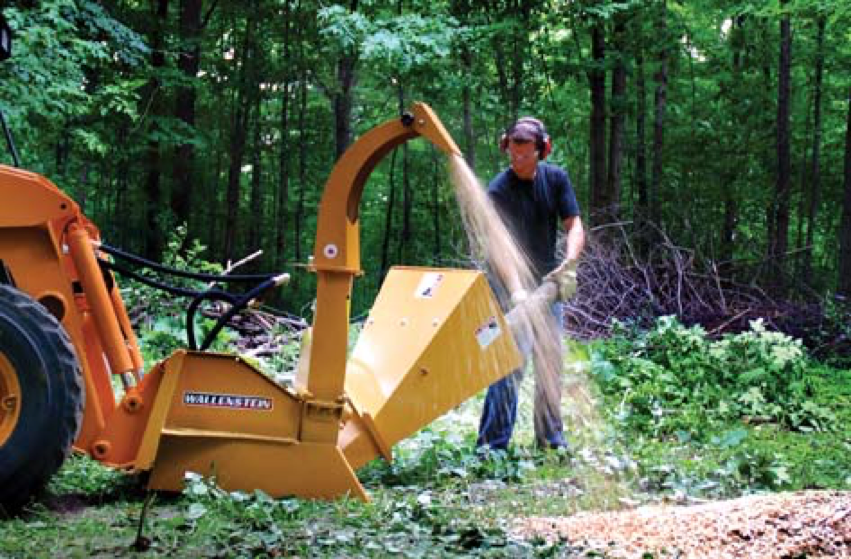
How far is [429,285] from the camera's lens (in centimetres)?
480

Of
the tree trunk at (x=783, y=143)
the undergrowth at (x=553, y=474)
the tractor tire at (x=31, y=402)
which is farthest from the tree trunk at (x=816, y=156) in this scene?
the tractor tire at (x=31, y=402)

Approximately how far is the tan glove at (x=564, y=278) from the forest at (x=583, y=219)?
69 cm

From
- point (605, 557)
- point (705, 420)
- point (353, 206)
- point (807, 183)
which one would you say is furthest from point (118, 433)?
point (807, 183)

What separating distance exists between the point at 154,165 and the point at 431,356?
13330mm

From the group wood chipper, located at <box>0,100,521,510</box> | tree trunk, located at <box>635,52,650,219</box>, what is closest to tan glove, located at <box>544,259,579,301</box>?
wood chipper, located at <box>0,100,521,510</box>

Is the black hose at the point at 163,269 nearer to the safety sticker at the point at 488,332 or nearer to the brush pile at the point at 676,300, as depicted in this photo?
the safety sticker at the point at 488,332

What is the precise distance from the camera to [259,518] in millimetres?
3484

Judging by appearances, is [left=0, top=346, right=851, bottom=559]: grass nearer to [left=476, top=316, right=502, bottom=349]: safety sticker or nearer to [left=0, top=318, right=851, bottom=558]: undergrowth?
[left=0, top=318, right=851, bottom=558]: undergrowth

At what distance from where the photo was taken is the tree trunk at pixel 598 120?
43.5 ft

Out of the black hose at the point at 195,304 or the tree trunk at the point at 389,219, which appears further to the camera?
the tree trunk at the point at 389,219

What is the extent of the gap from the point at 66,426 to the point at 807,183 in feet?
Result: 62.2

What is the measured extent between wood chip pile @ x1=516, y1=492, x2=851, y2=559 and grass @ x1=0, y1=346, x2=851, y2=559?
8.5 inches

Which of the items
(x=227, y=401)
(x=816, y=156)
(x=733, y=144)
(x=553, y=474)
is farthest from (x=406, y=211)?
(x=227, y=401)

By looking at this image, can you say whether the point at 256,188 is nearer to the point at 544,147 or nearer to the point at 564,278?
the point at 544,147
